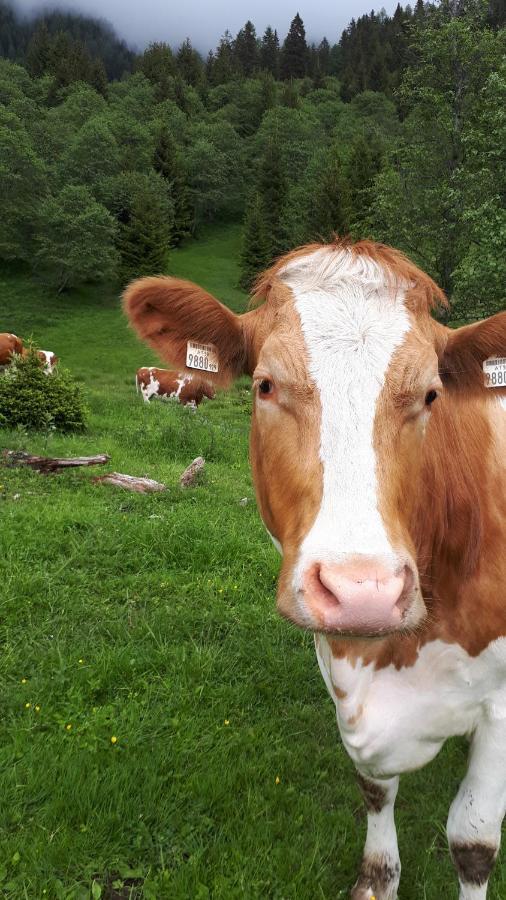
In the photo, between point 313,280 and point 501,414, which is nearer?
point 313,280

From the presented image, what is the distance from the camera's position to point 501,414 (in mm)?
2527

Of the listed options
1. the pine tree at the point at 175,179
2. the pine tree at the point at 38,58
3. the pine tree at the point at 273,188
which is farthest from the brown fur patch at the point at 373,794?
the pine tree at the point at 38,58

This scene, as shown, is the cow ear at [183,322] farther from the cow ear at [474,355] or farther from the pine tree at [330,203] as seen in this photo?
the pine tree at [330,203]

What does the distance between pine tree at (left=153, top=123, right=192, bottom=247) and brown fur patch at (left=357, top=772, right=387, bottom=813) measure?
5442 centimetres

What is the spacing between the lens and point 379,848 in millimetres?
2488

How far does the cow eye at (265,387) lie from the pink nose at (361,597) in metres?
0.65

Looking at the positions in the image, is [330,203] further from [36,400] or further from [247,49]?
[247,49]

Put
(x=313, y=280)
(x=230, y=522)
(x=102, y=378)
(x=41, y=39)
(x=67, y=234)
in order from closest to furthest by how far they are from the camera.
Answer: (x=313, y=280)
(x=230, y=522)
(x=102, y=378)
(x=67, y=234)
(x=41, y=39)

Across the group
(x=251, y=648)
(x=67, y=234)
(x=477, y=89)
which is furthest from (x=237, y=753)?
(x=67, y=234)

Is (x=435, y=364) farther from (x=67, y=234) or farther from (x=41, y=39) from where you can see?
(x=41, y=39)

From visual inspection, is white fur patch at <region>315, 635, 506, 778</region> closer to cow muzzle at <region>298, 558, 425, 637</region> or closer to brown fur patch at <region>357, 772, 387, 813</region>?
brown fur patch at <region>357, 772, 387, 813</region>

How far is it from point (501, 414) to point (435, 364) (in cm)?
89

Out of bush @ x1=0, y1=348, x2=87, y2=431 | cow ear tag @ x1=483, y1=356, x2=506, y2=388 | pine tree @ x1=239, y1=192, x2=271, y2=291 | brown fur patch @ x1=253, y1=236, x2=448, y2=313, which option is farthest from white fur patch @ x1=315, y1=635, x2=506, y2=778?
pine tree @ x1=239, y1=192, x2=271, y2=291

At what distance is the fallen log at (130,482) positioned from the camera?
6578 mm
